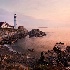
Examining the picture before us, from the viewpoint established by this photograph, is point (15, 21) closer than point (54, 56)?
No

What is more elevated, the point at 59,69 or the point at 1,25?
the point at 1,25

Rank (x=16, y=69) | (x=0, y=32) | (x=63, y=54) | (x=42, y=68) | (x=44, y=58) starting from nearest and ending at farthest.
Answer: (x=16, y=69) → (x=42, y=68) → (x=44, y=58) → (x=63, y=54) → (x=0, y=32)

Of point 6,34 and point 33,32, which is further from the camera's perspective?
point 33,32

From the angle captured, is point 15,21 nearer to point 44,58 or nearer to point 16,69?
point 44,58

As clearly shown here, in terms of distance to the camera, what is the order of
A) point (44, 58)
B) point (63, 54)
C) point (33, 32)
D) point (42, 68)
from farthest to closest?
point (33, 32), point (63, 54), point (44, 58), point (42, 68)

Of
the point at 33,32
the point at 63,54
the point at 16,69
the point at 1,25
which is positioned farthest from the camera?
the point at 33,32

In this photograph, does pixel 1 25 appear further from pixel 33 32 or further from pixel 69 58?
pixel 69 58

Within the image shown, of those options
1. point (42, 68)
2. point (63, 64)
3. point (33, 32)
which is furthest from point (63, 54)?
point (33, 32)

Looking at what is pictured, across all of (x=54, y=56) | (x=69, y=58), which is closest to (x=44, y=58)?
(x=54, y=56)

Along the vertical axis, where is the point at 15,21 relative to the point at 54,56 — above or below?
above
